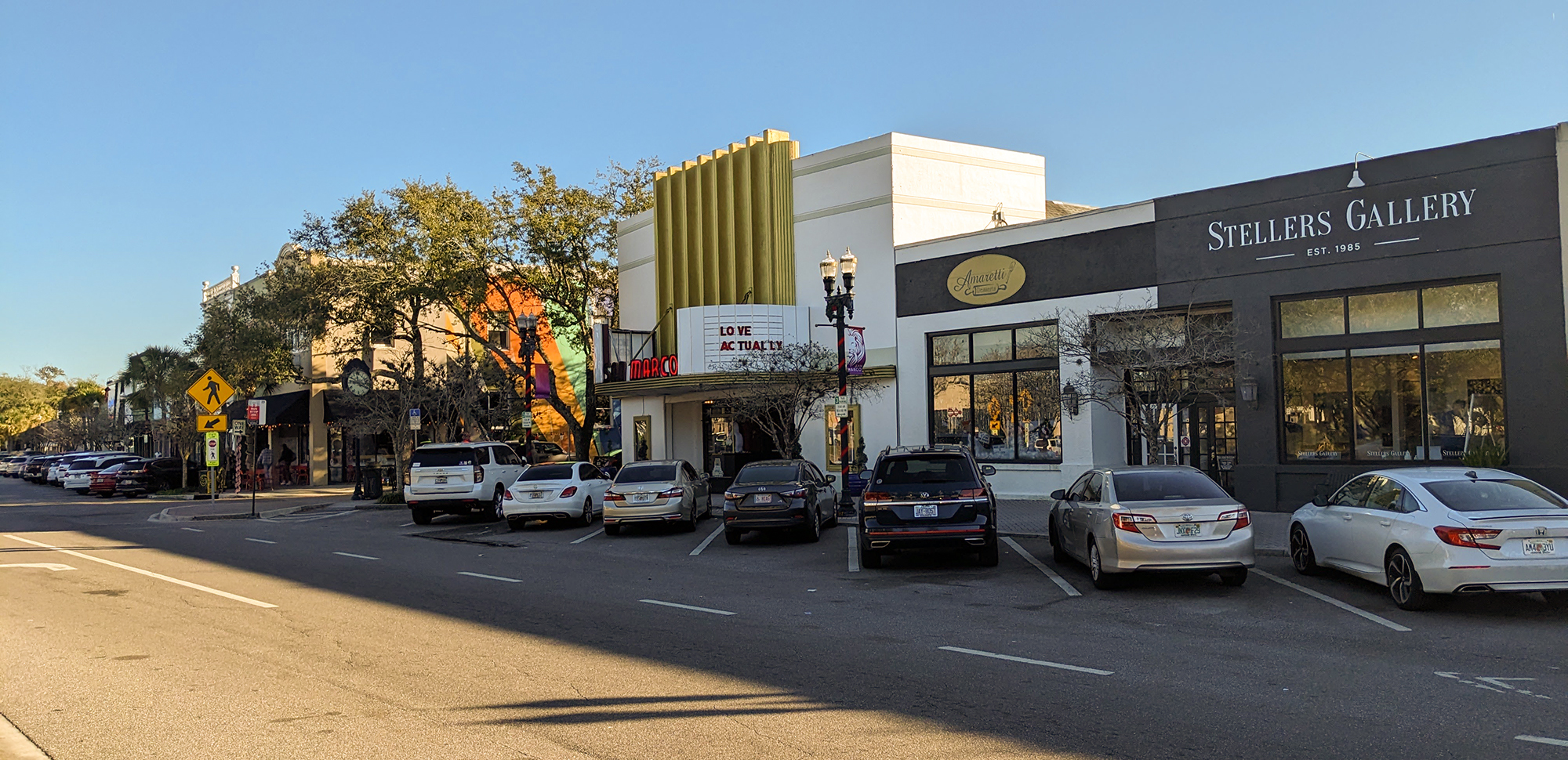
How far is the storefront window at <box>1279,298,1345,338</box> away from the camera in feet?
65.5

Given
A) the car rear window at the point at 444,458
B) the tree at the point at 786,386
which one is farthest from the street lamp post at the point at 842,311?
the car rear window at the point at 444,458

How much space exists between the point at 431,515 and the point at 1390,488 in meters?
20.8

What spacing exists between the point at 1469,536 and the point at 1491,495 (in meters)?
0.89

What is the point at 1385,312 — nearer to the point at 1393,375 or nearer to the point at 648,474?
the point at 1393,375

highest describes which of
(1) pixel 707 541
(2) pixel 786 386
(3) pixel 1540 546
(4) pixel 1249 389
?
(2) pixel 786 386

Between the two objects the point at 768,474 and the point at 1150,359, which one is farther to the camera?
the point at 768,474

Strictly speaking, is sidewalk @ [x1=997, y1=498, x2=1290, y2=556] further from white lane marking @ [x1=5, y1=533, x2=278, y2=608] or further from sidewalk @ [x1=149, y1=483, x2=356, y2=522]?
sidewalk @ [x1=149, y1=483, x2=356, y2=522]

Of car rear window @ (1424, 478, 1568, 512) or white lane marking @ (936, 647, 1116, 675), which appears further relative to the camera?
car rear window @ (1424, 478, 1568, 512)

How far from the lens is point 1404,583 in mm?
10805

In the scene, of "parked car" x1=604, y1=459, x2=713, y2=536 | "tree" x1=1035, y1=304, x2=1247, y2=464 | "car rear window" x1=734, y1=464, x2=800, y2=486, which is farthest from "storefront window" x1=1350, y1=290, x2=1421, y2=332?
A: "parked car" x1=604, y1=459, x2=713, y2=536

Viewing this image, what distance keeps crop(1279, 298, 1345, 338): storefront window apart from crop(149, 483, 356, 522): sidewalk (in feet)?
86.0

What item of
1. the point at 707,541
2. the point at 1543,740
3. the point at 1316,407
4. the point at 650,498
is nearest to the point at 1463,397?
the point at 1316,407

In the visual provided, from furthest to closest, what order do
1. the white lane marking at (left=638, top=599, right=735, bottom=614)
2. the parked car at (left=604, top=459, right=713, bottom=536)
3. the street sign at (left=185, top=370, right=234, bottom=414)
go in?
1. the street sign at (left=185, top=370, right=234, bottom=414)
2. the parked car at (left=604, top=459, right=713, bottom=536)
3. the white lane marking at (left=638, top=599, right=735, bottom=614)

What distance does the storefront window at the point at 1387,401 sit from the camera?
750 inches
